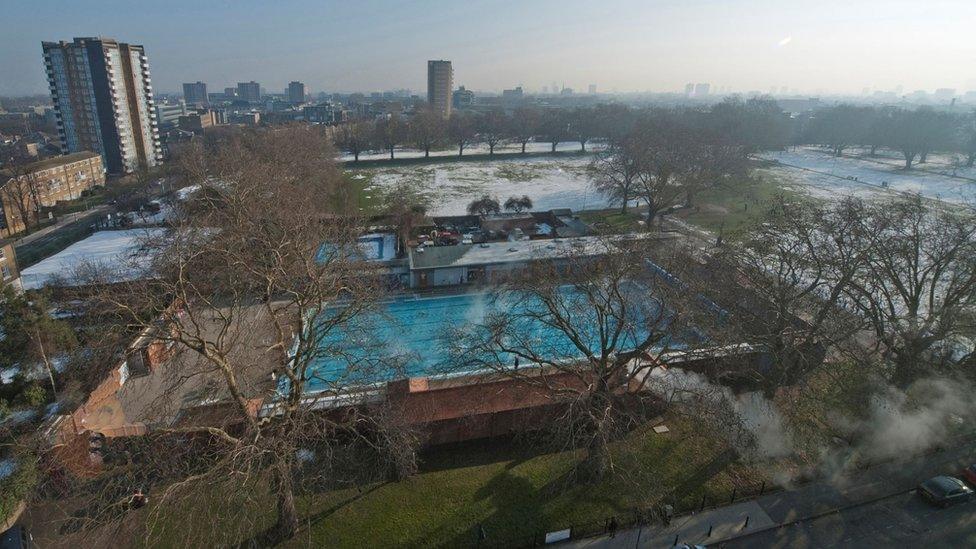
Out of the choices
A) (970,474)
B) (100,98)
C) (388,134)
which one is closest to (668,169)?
(970,474)

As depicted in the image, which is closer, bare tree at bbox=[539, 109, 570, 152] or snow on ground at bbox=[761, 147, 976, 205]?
snow on ground at bbox=[761, 147, 976, 205]

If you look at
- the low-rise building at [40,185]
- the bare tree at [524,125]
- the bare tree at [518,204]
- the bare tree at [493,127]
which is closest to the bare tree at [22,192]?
the low-rise building at [40,185]

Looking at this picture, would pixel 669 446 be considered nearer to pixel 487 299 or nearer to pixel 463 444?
pixel 463 444

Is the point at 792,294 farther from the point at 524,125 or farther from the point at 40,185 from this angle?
the point at 524,125

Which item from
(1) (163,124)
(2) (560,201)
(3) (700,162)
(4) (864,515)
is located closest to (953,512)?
(4) (864,515)

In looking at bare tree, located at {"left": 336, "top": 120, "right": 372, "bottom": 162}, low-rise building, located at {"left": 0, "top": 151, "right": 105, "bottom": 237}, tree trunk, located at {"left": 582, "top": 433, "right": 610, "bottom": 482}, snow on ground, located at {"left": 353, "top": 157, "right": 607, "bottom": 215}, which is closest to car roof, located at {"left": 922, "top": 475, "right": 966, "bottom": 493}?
tree trunk, located at {"left": 582, "top": 433, "right": 610, "bottom": 482}

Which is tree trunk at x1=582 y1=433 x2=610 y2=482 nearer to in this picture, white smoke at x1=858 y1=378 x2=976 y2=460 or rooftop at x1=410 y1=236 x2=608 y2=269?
white smoke at x1=858 y1=378 x2=976 y2=460
